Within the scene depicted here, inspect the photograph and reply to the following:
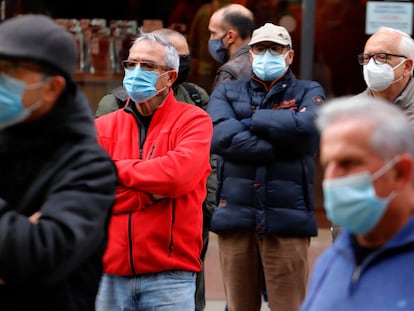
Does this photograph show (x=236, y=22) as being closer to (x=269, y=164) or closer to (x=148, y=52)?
(x=269, y=164)

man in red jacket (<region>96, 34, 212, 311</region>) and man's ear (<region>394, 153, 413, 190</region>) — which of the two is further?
man in red jacket (<region>96, 34, 212, 311</region>)

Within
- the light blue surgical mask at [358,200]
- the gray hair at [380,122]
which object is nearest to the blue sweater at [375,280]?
the light blue surgical mask at [358,200]

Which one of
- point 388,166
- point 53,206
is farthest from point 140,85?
point 388,166

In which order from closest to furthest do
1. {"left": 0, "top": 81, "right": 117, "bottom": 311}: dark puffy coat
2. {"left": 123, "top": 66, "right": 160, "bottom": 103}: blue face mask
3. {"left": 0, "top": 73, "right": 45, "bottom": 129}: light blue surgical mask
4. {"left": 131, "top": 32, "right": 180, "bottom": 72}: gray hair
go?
{"left": 0, "top": 81, "right": 117, "bottom": 311}: dark puffy coat
{"left": 0, "top": 73, "right": 45, "bottom": 129}: light blue surgical mask
{"left": 123, "top": 66, "right": 160, "bottom": 103}: blue face mask
{"left": 131, "top": 32, "right": 180, "bottom": 72}: gray hair

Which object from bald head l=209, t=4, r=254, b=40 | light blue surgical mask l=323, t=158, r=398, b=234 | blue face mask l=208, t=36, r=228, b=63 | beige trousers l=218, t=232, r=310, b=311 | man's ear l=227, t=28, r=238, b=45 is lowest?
beige trousers l=218, t=232, r=310, b=311

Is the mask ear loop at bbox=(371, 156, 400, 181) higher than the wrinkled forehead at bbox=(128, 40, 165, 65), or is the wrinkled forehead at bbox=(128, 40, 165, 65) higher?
the mask ear loop at bbox=(371, 156, 400, 181)

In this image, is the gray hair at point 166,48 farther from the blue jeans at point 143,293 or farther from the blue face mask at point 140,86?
the blue jeans at point 143,293

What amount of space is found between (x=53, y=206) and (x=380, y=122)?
1018 millimetres

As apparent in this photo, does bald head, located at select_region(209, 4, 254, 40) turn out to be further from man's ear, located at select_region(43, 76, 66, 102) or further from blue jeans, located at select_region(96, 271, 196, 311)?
man's ear, located at select_region(43, 76, 66, 102)

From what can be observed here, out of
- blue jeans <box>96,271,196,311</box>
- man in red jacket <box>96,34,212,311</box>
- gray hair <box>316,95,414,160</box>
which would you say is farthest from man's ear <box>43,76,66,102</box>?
blue jeans <box>96,271,196,311</box>

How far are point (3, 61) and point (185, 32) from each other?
21.3 feet

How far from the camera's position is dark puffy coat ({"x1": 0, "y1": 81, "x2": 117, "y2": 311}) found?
2986 millimetres

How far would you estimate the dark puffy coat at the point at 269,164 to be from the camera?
211 inches

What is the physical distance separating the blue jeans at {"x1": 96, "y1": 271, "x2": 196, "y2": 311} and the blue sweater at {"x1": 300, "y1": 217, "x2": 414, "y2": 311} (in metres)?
1.75
